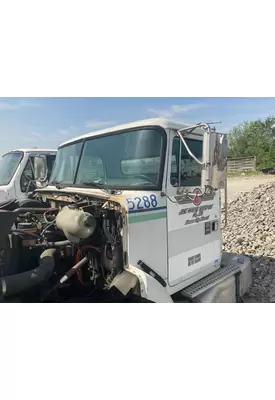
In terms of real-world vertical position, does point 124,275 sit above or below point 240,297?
above

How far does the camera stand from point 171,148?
2.64 m

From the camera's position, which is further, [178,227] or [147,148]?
[178,227]

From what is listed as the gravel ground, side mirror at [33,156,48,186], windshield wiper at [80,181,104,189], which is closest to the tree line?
the gravel ground

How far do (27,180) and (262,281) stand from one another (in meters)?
4.81

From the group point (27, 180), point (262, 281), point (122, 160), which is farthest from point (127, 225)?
point (27, 180)

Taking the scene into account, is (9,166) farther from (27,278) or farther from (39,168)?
(27,278)

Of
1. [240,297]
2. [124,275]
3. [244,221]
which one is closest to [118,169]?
[124,275]

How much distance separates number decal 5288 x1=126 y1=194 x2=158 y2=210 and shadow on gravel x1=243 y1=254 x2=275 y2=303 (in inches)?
88.8

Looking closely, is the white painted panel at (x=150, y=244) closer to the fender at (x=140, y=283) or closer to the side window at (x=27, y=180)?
the fender at (x=140, y=283)

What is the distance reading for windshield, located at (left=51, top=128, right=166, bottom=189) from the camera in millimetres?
2598

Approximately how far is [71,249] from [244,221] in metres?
5.42

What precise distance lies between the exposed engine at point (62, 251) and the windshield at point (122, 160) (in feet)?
1.11

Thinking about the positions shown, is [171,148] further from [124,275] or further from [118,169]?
[124,275]

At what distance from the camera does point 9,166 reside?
236 inches
